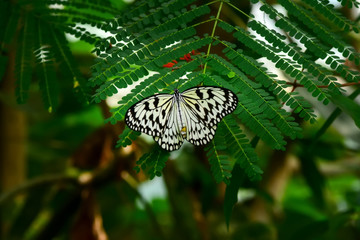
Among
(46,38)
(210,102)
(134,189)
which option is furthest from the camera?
(134,189)

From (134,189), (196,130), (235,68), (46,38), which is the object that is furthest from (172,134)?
(134,189)

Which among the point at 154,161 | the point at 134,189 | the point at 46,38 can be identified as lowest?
the point at 154,161

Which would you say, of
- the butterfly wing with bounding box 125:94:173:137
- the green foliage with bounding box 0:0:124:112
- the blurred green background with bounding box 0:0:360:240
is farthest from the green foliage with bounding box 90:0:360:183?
the blurred green background with bounding box 0:0:360:240

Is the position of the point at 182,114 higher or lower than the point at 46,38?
lower

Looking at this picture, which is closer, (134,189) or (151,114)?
(151,114)

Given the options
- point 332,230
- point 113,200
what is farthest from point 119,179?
point 332,230

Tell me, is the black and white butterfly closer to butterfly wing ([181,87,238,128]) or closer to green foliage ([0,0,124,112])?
butterfly wing ([181,87,238,128])

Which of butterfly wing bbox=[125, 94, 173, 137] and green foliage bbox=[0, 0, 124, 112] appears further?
green foliage bbox=[0, 0, 124, 112]

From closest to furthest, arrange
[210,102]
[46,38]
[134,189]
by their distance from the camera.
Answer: [210,102]
[46,38]
[134,189]

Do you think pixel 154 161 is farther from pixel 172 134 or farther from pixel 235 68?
pixel 235 68
